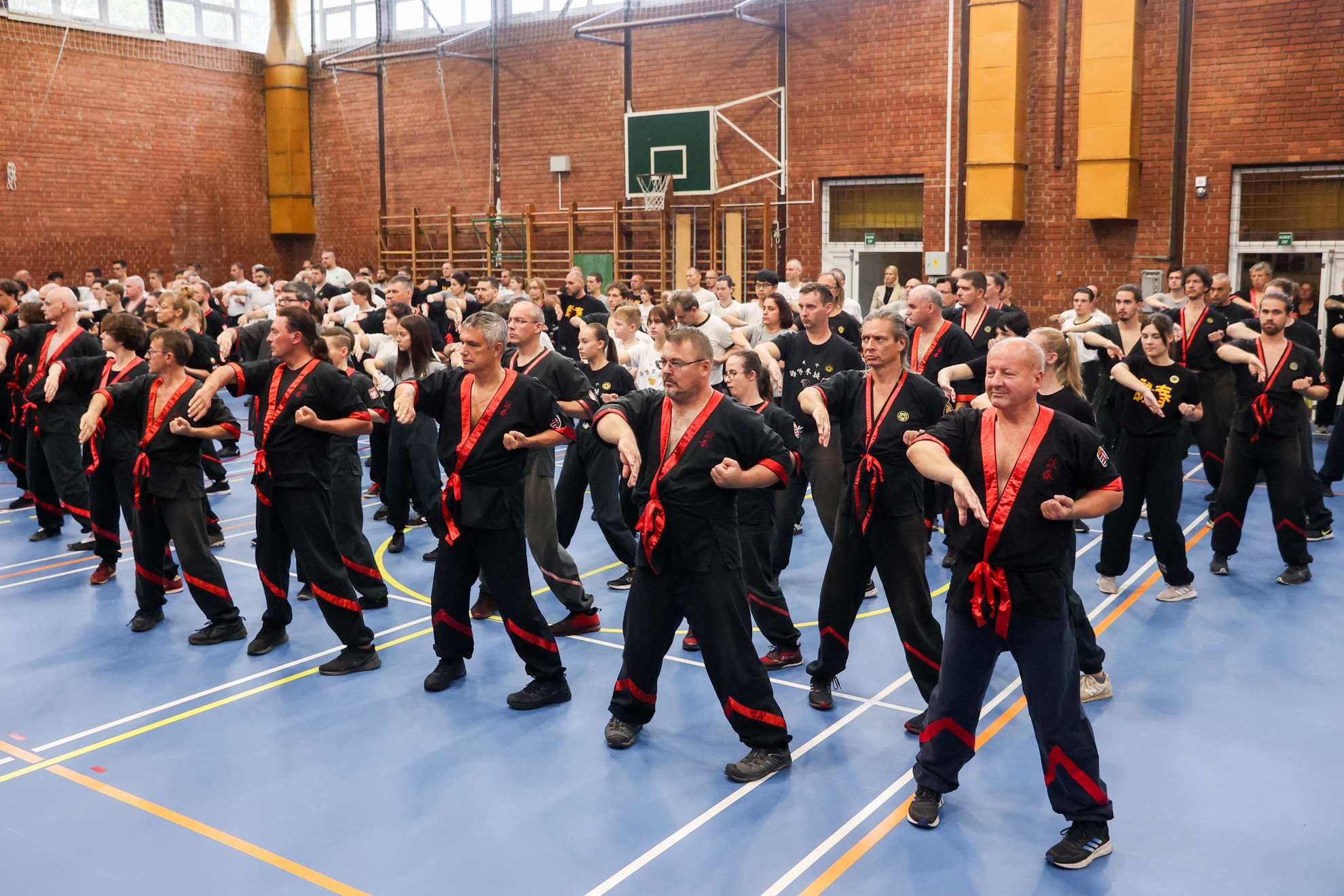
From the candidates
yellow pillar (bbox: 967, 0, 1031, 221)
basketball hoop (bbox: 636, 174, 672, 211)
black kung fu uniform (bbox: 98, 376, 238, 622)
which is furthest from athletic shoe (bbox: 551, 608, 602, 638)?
basketball hoop (bbox: 636, 174, 672, 211)

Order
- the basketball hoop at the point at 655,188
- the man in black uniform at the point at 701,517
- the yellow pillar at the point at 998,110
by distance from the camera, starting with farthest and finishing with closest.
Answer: the basketball hoop at the point at 655,188 < the yellow pillar at the point at 998,110 < the man in black uniform at the point at 701,517

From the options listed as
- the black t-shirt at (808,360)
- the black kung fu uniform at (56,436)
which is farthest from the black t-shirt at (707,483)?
the black kung fu uniform at (56,436)

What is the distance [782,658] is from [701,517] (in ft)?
6.10

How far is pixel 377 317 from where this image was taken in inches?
418

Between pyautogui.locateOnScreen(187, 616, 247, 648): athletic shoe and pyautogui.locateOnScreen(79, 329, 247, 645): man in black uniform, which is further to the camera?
pyautogui.locateOnScreen(187, 616, 247, 648): athletic shoe

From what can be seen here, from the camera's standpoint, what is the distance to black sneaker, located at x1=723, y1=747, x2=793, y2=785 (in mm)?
5027

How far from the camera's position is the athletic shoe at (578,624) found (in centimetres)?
717

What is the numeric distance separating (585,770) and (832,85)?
1524cm

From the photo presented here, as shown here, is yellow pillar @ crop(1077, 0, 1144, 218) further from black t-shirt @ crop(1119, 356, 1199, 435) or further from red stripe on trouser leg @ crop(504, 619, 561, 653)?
red stripe on trouser leg @ crop(504, 619, 561, 653)

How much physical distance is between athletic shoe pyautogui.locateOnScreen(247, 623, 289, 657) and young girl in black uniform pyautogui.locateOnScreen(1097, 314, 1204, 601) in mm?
5341

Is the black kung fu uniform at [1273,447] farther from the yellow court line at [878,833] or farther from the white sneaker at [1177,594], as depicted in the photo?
the yellow court line at [878,833]

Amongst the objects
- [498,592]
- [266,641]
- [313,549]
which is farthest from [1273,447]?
[266,641]

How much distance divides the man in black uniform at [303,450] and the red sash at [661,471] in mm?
2060

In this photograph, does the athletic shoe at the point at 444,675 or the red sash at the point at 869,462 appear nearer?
the red sash at the point at 869,462
